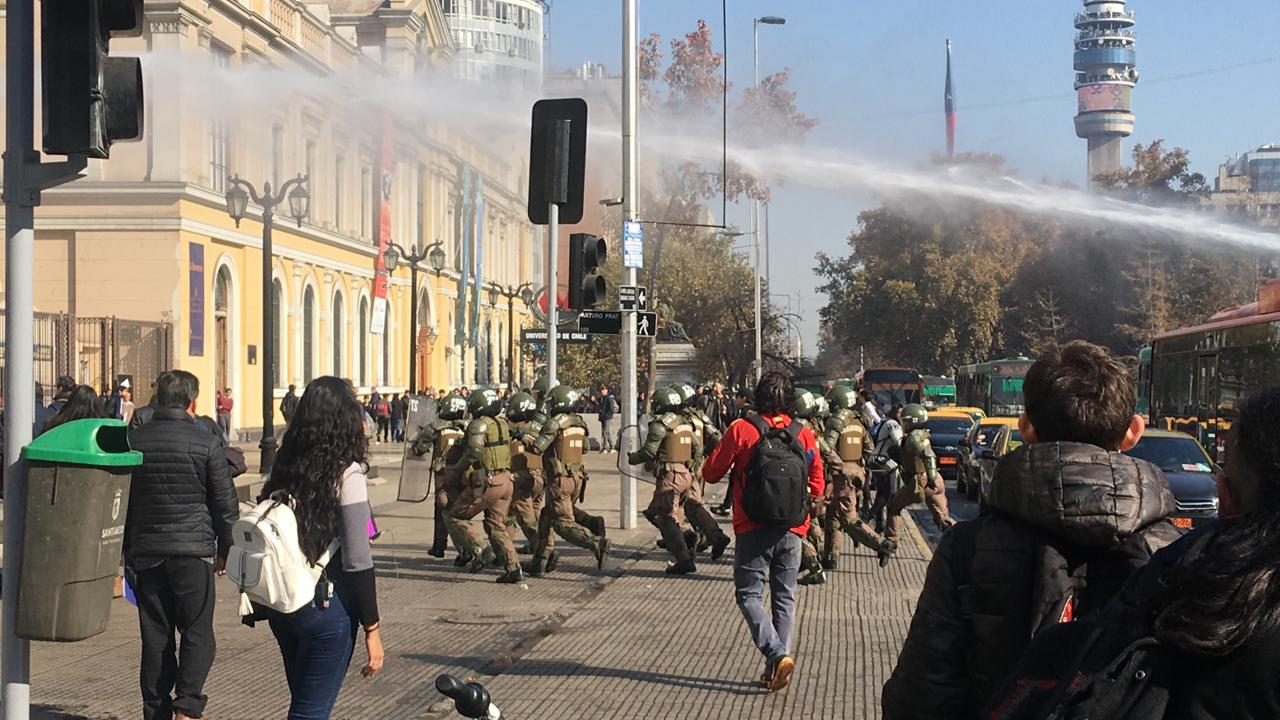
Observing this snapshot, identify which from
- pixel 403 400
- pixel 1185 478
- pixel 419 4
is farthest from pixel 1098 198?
pixel 419 4

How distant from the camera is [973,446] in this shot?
25078mm

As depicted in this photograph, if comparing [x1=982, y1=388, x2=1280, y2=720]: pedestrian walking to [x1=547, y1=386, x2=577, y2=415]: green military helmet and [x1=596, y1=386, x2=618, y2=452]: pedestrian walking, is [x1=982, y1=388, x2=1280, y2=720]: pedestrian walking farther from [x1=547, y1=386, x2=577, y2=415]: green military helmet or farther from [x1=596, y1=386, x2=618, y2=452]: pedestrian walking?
[x1=596, y1=386, x2=618, y2=452]: pedestrian walking

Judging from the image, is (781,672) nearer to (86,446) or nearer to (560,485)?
(86,446)

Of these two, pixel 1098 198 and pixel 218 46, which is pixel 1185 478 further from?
pixel 218 46

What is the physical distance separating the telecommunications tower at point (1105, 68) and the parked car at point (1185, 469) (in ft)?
573

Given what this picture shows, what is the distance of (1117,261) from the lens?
194 feet

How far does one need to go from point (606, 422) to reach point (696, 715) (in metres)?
31.2

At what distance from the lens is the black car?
27734mm

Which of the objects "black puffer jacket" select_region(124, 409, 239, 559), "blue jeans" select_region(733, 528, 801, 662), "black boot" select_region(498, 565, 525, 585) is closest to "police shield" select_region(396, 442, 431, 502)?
"black boot" select_region(498, 565, 525, 585)

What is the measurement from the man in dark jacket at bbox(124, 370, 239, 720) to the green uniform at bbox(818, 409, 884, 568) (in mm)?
7729

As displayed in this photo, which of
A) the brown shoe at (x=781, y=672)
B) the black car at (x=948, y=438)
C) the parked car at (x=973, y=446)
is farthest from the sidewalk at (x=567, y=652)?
the black car at (x=948, y=438)

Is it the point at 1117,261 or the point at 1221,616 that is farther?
the point at 1117,261

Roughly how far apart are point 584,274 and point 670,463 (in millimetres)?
3440

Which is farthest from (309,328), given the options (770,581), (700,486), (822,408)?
(770,581)
